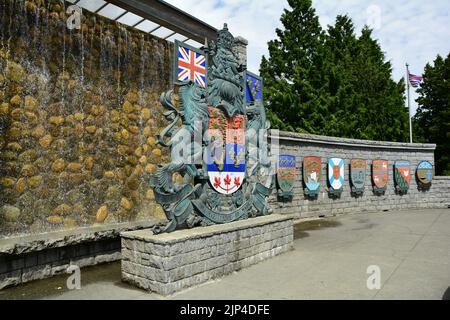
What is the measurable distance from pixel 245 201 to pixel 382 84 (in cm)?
2189

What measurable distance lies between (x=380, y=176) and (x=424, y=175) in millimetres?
2550

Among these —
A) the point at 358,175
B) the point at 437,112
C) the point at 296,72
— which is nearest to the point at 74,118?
the point at 358,175

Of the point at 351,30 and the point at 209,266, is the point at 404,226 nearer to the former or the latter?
the point at 209,266

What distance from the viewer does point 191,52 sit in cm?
669

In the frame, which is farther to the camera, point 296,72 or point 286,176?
point 296,72

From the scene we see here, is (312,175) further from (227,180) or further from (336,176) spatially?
(227,180)

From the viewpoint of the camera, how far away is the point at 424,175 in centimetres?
1644

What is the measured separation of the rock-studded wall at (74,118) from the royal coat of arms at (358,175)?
8361 mm

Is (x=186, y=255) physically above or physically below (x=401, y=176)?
below

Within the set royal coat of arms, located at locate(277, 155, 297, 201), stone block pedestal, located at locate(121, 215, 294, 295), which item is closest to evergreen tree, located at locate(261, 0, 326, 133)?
royal coat of arms, located at locate(277, 155, 297, 201)

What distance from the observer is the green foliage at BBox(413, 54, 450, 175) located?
25.0 m

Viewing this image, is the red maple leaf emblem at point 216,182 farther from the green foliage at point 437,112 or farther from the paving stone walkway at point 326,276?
the green foliage at point 437,112

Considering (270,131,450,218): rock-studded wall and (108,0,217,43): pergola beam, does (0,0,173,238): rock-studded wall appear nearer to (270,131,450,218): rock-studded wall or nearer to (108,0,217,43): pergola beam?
(108,0,217,43): pergola beam
